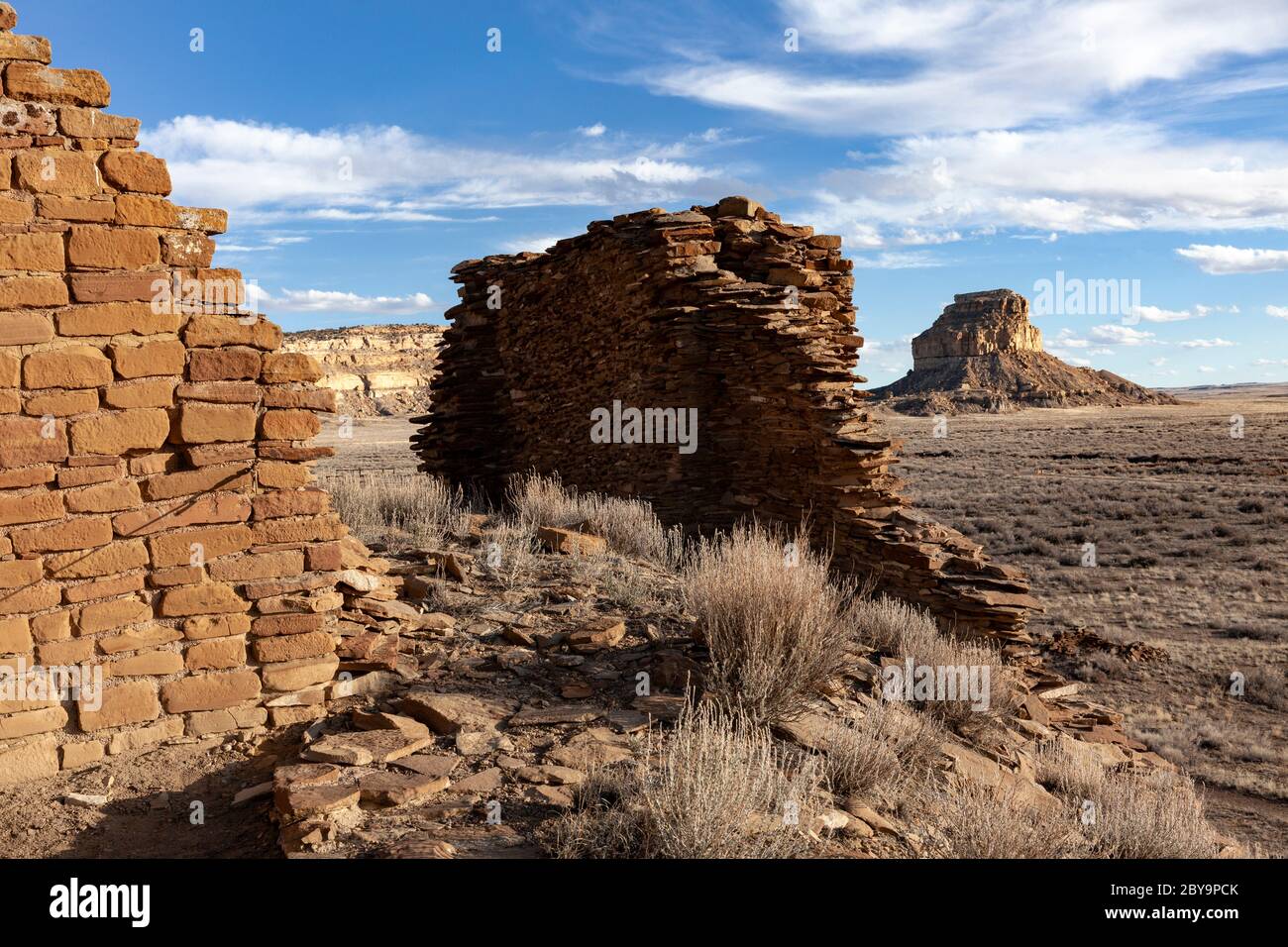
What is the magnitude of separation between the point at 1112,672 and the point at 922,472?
20740mm

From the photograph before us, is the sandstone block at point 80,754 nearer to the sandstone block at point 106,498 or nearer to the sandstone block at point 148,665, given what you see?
the sandstone block at point 148,665

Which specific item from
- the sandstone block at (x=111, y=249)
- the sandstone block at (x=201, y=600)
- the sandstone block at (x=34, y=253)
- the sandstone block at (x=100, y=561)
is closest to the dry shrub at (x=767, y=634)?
the sandstone block at (x=201, y=600)

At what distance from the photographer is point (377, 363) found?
82125mm

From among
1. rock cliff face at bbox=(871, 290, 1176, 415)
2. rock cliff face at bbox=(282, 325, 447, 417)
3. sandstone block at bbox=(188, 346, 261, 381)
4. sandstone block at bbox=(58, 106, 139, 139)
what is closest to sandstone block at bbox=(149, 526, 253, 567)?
sandstone block at bbox=(188, 346, 261, 381)

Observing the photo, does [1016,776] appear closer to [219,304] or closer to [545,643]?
[545,643]

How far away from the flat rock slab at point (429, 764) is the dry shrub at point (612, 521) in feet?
14.1

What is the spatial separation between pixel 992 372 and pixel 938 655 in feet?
305

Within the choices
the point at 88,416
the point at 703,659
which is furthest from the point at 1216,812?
the point at 88,416

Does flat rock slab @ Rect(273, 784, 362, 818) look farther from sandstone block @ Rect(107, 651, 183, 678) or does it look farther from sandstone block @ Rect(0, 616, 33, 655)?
sandstone block @ Rect(0, 616, 33, 655)

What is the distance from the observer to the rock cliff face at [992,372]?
81.2m

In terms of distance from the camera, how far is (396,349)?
83.8 meters

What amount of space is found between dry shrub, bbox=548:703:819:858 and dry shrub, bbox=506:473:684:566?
15.3 feet

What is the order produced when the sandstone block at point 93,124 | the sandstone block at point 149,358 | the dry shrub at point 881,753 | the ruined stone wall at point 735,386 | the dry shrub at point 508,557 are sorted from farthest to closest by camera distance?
1. the ruined stone wall at point 735,386
2. the dry shrub at point 508,557
3. the sandstone block at point 149,358
4. the sandstone block at point 93,124
5. the dry shrub at point 881,753

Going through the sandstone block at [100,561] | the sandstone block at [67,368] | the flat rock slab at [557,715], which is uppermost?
the sandstone block at [67,368]
